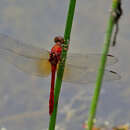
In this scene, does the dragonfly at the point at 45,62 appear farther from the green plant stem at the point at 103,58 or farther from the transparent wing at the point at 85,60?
the green plant stem at the point at 103,58

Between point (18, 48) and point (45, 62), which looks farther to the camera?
point (18, 48)

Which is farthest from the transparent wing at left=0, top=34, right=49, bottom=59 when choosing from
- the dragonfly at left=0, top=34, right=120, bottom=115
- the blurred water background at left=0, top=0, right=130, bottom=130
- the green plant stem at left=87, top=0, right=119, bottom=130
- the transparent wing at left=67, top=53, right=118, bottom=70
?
the blurred water background at left=0, top=0, right=130, bottom=130

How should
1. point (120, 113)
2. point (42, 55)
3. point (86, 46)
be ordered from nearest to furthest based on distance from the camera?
point (42, 55)
point (120, 113)
point (86, 46)

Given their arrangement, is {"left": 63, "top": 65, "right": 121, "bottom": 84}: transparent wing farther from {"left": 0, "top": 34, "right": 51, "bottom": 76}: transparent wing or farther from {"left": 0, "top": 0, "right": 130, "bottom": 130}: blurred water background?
{"left": 0, "top": 0, "right": 130, "bottom": 130}: blurred water background

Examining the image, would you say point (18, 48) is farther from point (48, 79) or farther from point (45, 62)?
point (48, 79)

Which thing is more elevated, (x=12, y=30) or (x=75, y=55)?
(x=75, y=55)

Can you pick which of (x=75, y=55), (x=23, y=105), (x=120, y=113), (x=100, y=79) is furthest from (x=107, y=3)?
(x=100, y=79)

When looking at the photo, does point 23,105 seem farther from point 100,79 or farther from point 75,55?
point 100,79

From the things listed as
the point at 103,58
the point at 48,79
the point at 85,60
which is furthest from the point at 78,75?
the point at 48,79

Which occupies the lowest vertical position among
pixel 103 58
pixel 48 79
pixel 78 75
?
pixel 48 79
